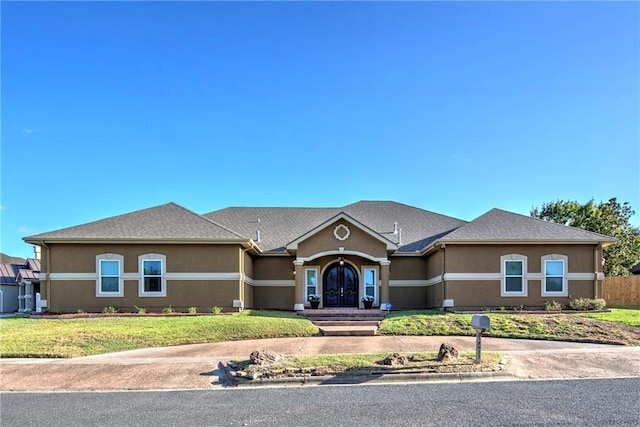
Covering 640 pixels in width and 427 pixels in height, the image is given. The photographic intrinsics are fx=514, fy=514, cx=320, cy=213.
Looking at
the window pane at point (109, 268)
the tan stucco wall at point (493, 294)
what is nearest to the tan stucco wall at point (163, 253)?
the window pane at point (109, 268)

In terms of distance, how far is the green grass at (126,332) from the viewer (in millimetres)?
13273

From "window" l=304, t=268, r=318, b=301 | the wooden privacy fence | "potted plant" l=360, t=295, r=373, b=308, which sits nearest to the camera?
"potted plant" l=360, t=295, r=373, b=308

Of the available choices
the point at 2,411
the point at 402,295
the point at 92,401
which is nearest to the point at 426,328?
the point at 402,295

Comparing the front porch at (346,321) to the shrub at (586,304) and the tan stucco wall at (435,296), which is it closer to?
the tan stucco wall at (435,296)

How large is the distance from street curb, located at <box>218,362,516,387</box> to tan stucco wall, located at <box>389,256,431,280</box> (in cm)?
1382

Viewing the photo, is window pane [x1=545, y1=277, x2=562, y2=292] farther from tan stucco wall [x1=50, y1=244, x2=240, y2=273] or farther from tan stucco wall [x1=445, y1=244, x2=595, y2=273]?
tan stucco wall [x1=50, y1=244, x2=240, y2=273]

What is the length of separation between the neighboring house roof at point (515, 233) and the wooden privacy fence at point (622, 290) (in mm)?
7972

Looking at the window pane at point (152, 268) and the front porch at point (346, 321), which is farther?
the window pane at point (152, 268)

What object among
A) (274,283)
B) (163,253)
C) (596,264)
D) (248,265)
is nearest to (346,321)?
(274,283)

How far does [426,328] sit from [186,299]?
9498 millimetres

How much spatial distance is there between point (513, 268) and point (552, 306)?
2022mm

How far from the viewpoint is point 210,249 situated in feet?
67.2

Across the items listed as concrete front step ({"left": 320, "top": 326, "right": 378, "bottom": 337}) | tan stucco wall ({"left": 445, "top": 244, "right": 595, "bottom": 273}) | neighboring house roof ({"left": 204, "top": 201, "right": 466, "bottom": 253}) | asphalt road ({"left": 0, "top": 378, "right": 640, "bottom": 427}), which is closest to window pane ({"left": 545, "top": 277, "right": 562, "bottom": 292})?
tan stucco wall ({"left": 445, "top": 244, "right": 595, "bottom": 273})

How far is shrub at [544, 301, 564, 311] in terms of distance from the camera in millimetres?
19969
